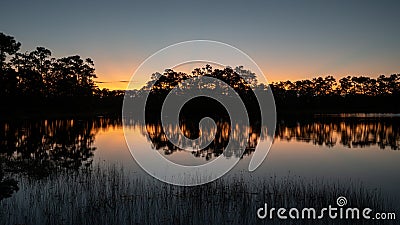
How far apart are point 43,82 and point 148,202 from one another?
178 feet

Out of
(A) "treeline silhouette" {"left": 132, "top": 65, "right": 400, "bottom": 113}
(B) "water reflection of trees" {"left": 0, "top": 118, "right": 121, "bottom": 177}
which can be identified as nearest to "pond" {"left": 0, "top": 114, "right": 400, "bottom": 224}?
(B) "water reflection of trees" {"left": 0, "top": 118, "right": 121, "bottom": 177}

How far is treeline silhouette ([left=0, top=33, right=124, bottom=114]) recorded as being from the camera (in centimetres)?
4309

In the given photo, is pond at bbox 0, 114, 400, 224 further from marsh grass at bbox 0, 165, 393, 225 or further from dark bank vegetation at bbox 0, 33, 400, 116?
dark bank vegetation at bbox 0, 33, 400, 116

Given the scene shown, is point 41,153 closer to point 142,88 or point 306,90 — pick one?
point 142,88

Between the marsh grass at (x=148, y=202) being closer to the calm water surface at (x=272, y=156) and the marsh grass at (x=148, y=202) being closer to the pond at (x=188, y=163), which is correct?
the pond at (x=188, y=163)

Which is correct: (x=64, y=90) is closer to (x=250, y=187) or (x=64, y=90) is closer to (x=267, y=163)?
(x=267, y=163)

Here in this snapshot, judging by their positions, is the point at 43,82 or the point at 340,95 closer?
the point at 43,82

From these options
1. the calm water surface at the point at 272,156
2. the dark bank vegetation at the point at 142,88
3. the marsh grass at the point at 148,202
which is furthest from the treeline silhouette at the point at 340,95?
the marsh grass at the point at 148,202

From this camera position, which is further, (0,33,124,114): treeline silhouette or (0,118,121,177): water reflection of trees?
(0,33,124,114): treeline silhouette

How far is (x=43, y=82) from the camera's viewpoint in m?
56.3

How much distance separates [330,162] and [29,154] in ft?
48.4

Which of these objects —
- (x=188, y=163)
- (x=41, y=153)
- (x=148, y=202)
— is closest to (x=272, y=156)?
(x=188, y=163)

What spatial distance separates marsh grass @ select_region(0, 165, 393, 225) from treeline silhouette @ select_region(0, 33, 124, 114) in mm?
37819

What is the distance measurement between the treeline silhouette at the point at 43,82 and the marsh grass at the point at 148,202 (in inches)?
1489
